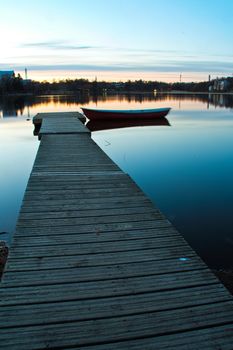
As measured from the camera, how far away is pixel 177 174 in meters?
12.8

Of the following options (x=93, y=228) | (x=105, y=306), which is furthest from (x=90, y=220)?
(x=105, y=306)

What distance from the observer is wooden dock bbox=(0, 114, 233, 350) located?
2.62m

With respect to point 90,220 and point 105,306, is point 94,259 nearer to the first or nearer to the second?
point 105,306

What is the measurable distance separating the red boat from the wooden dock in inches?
903

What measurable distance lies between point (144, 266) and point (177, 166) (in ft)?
35.7

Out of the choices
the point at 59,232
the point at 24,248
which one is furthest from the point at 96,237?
the point at 24,248

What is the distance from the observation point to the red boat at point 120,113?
91.8ft

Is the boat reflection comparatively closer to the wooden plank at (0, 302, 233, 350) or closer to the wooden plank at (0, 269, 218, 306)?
the wooden plank at (0, 269, 218, 306)

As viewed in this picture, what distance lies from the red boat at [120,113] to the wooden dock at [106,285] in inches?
903

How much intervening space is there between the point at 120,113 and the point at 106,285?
2639 cm

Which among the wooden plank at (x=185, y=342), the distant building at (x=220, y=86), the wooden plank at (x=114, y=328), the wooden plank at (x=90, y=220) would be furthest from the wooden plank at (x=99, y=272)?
the distant building at (x=220, y=86)

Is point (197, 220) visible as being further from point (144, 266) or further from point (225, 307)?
point (225, 307)

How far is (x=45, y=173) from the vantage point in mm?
8055

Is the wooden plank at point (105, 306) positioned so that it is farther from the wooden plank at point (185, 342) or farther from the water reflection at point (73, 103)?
the water reflection at point (73, 103)
